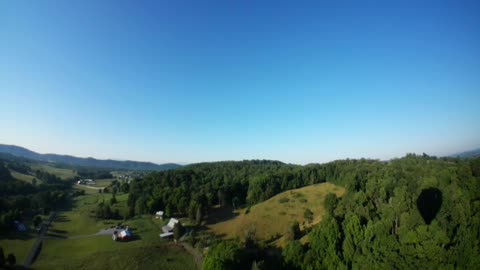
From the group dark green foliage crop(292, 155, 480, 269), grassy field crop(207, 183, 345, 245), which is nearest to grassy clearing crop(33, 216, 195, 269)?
grassy field crop(207, 183, 345, 245)

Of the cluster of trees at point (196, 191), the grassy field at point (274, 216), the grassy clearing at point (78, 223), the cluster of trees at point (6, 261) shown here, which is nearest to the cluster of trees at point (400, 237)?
the grassy field at point (274, 216)

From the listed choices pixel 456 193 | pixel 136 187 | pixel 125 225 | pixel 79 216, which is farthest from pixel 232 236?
pixel 136 187

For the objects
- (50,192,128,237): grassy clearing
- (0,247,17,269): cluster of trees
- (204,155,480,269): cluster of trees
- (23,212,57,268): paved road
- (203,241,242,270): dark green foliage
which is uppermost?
(204,155,480,269): cluster of trees

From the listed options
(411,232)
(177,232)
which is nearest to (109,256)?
(177,232)

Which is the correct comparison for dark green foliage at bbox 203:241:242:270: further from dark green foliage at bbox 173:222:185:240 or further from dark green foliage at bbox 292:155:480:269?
dark green foliage at bbox 173:222:185:240

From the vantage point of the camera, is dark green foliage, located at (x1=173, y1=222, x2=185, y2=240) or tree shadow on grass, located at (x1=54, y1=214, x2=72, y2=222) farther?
tree shadow on grass, located at (x1=54, y1=214, x2=72, y2=222)

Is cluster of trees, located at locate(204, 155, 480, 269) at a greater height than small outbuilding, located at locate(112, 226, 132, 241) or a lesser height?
greater

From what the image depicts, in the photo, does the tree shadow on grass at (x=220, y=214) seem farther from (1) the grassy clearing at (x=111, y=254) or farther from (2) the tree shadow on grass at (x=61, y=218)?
(2) the tree shadow on grass at (x=61, y=218)
